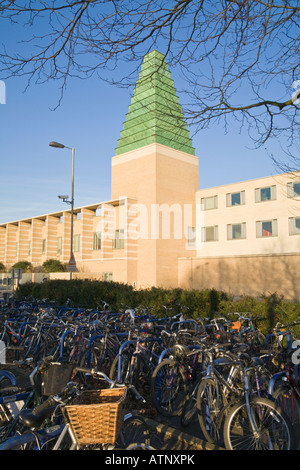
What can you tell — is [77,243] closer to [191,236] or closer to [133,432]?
[191,236]

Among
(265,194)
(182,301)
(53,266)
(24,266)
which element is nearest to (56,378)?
(182,301)

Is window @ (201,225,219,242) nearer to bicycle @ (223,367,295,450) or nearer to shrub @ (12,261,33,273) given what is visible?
shrub @ (12,261,33,273)

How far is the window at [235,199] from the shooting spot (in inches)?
1309

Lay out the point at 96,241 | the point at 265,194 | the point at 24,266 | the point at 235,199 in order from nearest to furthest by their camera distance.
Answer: the point at 265,194 < the point at 235,199 < the point at 96,241 < the point at 24,266

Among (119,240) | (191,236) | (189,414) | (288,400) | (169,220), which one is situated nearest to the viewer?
(288,400)

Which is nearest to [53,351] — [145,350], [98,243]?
[145,350]

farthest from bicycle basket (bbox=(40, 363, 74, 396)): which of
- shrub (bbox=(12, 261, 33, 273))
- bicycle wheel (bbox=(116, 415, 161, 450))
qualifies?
shrub (bbox=(12, 261, 33, 273))

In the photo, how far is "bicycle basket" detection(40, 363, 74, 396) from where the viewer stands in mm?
3029

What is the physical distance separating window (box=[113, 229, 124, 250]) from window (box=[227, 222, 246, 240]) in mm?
10040

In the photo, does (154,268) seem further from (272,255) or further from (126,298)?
(126,298)

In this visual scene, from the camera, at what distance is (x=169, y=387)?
187 inches

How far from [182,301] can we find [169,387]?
4296 millimetres

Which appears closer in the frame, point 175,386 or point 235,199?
point 175,386
